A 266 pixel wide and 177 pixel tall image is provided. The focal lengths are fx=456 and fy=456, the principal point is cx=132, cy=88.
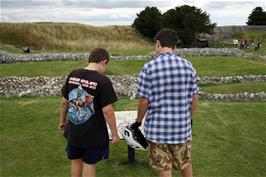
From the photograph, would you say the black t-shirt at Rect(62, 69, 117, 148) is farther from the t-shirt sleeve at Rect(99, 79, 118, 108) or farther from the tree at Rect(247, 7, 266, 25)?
the tree at Rect(247, 7, 266, 25)

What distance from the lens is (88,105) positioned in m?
5.78

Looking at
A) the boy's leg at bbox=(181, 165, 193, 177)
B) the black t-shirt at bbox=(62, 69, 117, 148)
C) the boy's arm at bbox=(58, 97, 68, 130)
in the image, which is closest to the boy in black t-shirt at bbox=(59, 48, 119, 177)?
the black t-shirt at bbox=(62, 69, 117, 148)

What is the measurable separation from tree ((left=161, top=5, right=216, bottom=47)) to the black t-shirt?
47.8 m

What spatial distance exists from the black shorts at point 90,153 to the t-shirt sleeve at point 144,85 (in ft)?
2.95

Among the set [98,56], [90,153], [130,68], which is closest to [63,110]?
[90,153]

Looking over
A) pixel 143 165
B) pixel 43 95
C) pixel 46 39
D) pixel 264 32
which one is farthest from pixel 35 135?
pixel 264 32

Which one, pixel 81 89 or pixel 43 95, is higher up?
pixel 81 89

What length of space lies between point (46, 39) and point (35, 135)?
4381 cm

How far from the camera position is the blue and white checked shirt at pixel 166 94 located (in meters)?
5.57

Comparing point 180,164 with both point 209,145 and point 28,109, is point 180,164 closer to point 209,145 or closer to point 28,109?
point 209,145

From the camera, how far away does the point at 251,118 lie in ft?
42.1

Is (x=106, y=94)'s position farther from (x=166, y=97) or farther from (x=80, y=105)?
(x=166, y=97)

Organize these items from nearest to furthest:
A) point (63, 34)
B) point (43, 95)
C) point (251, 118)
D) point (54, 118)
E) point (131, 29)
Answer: point (54, 118) < point (251, 118) < point (43, 95) < point (63, 34) < point (131, 29)

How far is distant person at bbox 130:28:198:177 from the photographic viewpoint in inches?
219
